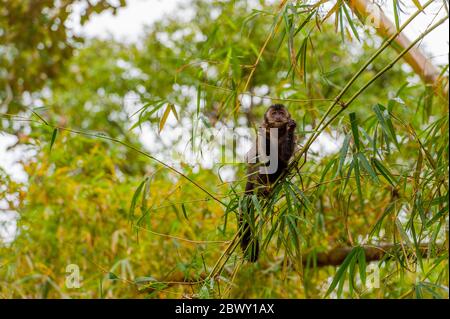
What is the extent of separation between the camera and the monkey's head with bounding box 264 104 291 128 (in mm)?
2850

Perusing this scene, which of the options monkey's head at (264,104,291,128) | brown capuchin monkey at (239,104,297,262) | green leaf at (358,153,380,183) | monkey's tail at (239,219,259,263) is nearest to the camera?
green leaf at (358,153,380,183)

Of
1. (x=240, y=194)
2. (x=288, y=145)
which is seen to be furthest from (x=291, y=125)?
(x=240, y=194)

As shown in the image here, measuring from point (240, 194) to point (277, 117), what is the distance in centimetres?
66

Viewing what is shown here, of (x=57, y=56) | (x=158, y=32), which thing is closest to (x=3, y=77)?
(x=57, y=56)

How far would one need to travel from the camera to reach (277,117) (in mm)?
2861

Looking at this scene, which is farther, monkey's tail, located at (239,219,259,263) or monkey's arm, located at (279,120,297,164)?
monkey's arm, located at (279,120,297,164)

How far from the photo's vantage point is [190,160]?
3.12m

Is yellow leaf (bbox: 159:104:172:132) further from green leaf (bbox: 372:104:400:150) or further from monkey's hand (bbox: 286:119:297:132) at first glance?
green leaf (bbox: 372:104:400:150)

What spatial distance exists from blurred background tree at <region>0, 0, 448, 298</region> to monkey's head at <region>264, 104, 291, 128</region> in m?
0.11

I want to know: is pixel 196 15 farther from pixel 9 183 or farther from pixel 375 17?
pixel 375 17

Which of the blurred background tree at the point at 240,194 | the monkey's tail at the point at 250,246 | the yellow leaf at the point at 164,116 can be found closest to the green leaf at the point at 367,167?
the blurred background tree at the point at 240,194

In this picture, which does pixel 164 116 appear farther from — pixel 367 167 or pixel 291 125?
pixel 367 167

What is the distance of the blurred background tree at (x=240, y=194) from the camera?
2.24 m

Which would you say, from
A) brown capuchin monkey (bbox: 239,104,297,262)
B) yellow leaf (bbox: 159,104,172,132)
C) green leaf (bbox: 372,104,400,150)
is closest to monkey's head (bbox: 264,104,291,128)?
brown capuchin monkey (bbox: 239,104,297,262)
